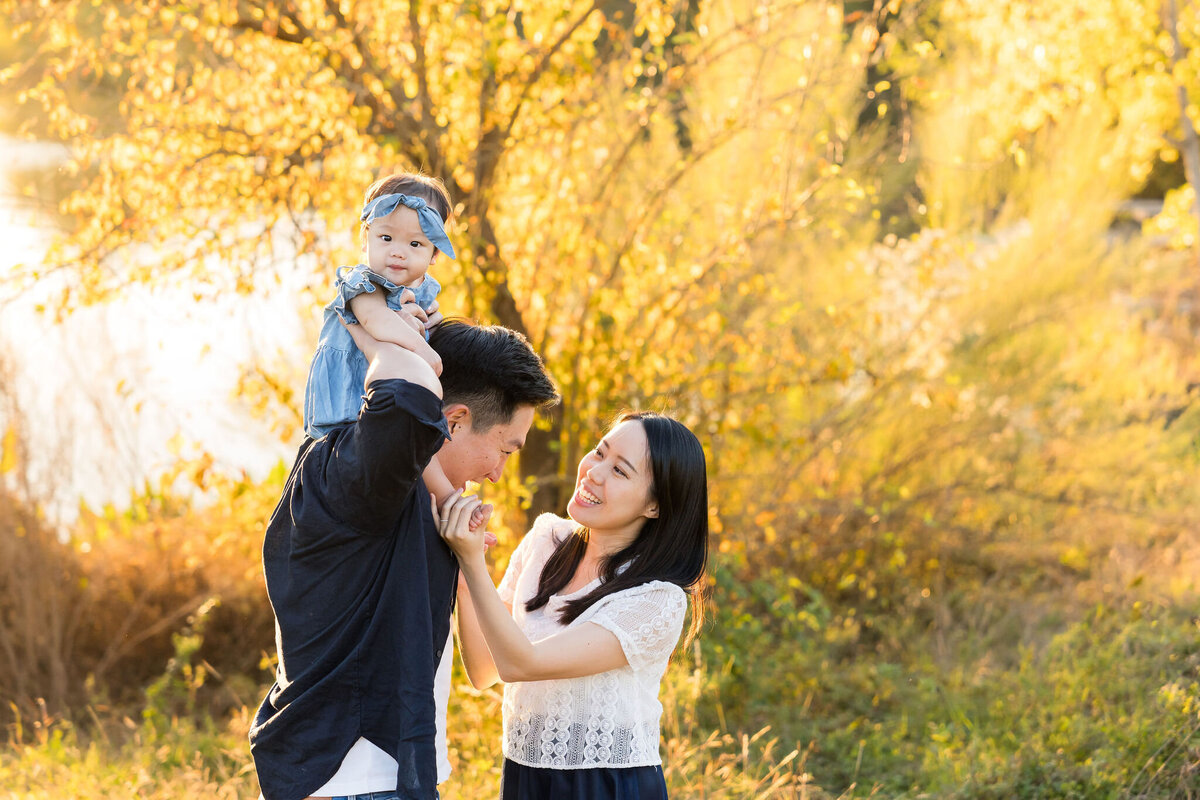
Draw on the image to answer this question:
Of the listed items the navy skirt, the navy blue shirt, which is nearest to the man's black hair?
the navy blue shirt

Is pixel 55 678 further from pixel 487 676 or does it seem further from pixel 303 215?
pixel 487 676

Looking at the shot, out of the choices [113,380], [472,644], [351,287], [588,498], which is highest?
[113,380]

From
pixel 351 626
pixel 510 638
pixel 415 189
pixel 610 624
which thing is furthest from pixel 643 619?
pixel 415 189

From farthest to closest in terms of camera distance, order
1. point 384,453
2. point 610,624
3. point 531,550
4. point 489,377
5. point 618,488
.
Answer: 1. point 531,550
2. point 618,488
3. point 610,624
4. point 489,377
5. point 384,453

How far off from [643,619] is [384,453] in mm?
881

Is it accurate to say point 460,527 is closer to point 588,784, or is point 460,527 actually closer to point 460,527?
point 460,527

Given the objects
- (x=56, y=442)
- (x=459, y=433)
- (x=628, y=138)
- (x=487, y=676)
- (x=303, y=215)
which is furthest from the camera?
(x=56, y=442)

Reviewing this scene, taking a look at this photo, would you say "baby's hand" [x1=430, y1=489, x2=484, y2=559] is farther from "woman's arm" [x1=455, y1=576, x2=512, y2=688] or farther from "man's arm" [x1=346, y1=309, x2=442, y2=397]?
"woman's arm" [x1=455, y1=576, x2=512, y2=688]

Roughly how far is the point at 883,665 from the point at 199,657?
11.9 feet

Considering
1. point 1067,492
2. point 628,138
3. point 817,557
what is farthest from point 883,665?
point 628,138

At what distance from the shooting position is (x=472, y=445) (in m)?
1.88

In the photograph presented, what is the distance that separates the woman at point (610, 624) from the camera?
2.19m

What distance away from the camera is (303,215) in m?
4.68

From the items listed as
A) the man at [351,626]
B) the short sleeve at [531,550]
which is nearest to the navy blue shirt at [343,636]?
the man at [351,626]
